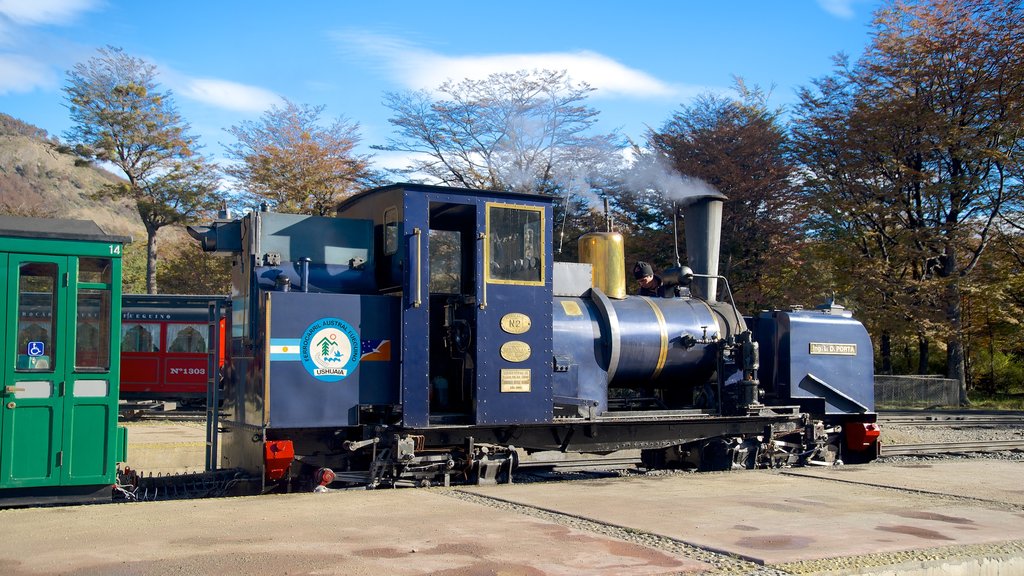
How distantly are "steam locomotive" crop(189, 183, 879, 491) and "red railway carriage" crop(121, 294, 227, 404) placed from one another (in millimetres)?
14776

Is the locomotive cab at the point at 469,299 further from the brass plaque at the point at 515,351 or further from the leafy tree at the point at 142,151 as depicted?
the leafy tree at the point at 142,151

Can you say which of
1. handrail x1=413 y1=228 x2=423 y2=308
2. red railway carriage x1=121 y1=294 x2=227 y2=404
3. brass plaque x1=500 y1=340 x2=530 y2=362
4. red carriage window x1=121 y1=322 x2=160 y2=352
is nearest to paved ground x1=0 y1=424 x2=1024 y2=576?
brass plaque x1=500 y1=340 x2=530 y2=362

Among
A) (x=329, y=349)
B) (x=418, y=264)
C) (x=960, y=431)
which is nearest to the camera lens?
(x=329, y=349)

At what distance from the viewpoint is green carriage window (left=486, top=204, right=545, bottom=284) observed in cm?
891

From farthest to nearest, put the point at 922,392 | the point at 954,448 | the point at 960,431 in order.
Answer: the point at 922,392 → the point at 960,431 → the point at 954,448

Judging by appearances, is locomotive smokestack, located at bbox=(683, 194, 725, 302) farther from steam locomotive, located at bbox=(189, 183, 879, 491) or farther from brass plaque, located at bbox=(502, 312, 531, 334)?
brass plaque, located at bbox=(502, 312, 531, 334)

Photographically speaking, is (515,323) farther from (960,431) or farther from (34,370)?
(960,431)

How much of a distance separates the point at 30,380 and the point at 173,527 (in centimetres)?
204

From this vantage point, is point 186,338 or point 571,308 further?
point 186,338

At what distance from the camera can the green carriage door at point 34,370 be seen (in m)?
7.05

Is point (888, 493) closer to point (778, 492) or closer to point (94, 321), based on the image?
point (778, 492)

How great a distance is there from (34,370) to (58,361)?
185 mm

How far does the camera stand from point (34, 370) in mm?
7148

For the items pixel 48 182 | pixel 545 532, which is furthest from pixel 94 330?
pixel 48 182
